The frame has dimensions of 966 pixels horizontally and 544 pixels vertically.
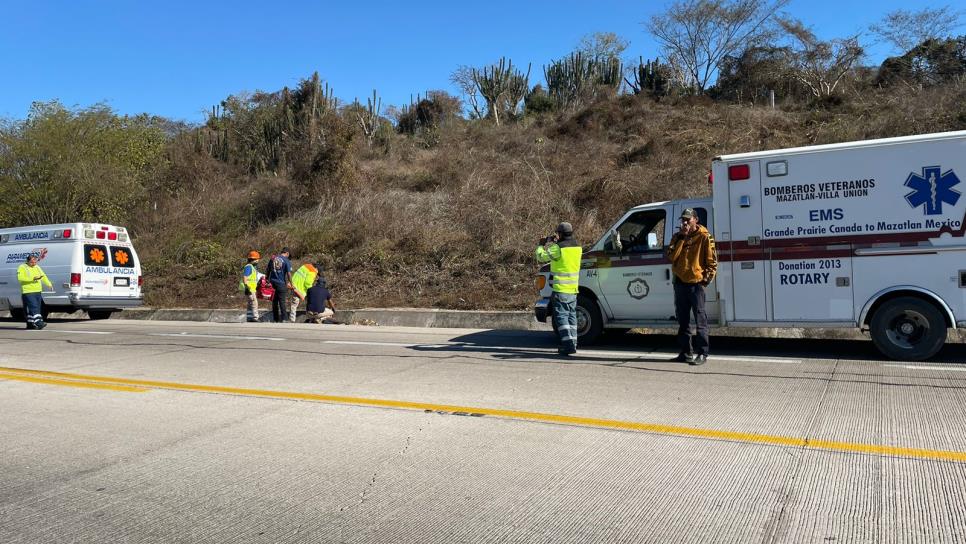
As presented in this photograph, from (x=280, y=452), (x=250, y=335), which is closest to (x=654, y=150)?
(x=250, y=335)

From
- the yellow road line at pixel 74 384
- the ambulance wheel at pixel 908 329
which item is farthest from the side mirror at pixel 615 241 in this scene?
the yellow road line at pixel 74 384

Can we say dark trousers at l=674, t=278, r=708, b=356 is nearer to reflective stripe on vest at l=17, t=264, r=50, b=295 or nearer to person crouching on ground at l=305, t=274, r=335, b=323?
person crouching on ground at l=305, t=274, r=335, b=323

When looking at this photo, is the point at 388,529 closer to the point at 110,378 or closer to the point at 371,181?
the point at 110,378

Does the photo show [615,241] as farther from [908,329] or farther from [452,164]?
[452,164]

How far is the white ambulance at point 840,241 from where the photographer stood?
8289 millimetres

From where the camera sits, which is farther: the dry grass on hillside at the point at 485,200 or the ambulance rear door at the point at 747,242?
the dry grass on hillside at the point at 485,200

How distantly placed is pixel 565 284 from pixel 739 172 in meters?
2.75

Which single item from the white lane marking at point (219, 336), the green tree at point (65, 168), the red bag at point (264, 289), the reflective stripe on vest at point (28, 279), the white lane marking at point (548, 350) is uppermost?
the green tree at point (65, 168)

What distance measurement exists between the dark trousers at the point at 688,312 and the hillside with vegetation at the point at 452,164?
6.57m

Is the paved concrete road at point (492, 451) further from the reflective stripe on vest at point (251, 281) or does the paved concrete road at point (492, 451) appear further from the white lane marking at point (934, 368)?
the reflective stripe on vest at point (251, 281)

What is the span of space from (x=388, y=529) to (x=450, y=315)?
442 inches

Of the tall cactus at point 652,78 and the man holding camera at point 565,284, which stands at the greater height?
the tall cactus at point 652,78

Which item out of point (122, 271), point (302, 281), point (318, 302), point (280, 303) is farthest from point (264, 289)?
point (122, 271)

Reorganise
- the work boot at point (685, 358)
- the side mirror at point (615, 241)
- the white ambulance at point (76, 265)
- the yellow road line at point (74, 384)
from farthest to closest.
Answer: the white ambulance at point (76, 265)
the side mirror at point (615, 241)
the work boot at point (685, 358)
the yellow road line at point (74, 384)
